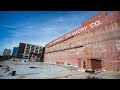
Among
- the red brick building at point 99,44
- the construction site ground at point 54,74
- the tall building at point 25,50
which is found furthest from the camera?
the tall building at point 25,50

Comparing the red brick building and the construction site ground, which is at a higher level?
the red brick building

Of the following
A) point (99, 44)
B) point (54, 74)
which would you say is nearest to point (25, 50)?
point (99, 44)

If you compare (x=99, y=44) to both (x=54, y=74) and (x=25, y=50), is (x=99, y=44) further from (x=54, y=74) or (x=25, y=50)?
(x=25, y=50)

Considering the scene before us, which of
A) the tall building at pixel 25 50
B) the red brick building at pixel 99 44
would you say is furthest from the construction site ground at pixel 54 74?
the tall building at pixel 25 50

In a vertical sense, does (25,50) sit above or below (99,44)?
above

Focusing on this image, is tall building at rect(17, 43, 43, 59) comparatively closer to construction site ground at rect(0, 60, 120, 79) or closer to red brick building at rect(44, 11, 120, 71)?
red brick building at rect(44, 11, 120, 71)

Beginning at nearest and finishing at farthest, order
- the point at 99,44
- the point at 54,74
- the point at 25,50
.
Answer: the point at 54,74, the point at 99,44, the point at 25,50

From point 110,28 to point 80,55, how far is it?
627 cm

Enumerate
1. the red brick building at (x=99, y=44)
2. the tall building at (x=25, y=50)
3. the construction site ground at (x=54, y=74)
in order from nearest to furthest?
the construction site ground at (x=54, y=74)
the red brick building at (x=99, y=44)
the tall building at (x=25, y=50)

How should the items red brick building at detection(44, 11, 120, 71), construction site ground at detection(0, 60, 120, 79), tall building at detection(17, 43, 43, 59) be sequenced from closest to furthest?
construction site ground at detection(0, 60, 120, 79)
red brick building at detection(44, 11, 120, 71)
tall building at detection(17, 43, 43, 59)

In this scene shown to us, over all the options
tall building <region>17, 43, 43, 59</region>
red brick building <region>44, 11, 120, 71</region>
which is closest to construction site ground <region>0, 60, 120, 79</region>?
red brick building <region>44, 11, 120, 71</region>

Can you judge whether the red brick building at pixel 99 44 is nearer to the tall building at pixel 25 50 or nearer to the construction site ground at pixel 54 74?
the construction site ground at pixel 54 74

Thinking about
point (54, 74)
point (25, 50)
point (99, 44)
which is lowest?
point (54, 74)
